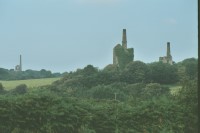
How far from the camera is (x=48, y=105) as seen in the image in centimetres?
1350

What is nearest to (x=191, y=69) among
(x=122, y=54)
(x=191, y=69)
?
(x=191, y=69)

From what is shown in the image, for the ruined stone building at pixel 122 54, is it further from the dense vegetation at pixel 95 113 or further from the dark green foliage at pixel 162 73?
the dense vegetation at pixel 95 113

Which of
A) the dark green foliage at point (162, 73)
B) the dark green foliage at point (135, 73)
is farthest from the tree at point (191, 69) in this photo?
the dark green foliage at point (135, 73)

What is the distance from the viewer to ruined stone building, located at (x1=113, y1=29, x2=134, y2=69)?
93.0 ft

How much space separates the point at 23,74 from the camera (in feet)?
85.6

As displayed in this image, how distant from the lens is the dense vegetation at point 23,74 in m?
25.6

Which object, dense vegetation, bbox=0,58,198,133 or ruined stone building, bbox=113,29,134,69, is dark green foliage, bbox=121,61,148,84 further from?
dense vegetation, bbox=0,58,198,133

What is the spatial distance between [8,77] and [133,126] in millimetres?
13010

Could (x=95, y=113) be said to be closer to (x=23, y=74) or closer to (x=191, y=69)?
(x=191, y=69)

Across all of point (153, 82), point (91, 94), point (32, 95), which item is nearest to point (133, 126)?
point (32, 95)

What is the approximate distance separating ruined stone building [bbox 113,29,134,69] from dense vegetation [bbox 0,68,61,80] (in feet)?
11.0

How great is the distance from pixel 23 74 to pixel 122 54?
18.8 ft

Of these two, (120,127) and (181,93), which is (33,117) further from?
(181,93)

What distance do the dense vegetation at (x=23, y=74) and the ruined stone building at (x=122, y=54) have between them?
335 cm
